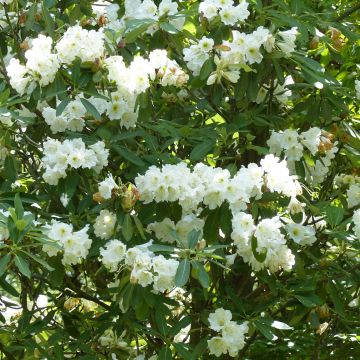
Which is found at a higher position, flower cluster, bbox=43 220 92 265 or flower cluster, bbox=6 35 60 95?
flower cluster, bbox=6 35 60 95

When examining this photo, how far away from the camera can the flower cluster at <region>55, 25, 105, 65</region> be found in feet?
9.82

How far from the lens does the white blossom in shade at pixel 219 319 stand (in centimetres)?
291

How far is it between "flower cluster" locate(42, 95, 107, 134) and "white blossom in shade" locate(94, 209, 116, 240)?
420 millimetres

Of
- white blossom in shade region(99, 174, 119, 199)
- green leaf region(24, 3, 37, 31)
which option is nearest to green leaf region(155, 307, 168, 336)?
white blossom in shade region(99, 174, 119, 199)

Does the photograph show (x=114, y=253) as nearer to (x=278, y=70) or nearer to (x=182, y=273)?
(x=182, y=273)

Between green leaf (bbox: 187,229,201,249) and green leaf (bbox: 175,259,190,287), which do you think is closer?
green leaf (bbox: 175,259,190,287)

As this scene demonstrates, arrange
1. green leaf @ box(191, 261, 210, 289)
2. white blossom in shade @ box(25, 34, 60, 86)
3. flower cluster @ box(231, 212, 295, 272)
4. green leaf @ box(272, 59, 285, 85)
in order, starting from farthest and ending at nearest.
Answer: green leaf @ box(272, 59, 285, 85) → white blossom in shade @ box(25, 34, 60, 86) → flower cluster @ box(231, 212, 295, 272) → green leaf @ box(191, 261, 210, 289)

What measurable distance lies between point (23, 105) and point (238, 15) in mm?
883

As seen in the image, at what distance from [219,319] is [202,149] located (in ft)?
1.97

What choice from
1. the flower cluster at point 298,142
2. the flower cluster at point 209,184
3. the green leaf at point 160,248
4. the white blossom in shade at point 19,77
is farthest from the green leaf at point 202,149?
the white blossom in shade at point 19,77

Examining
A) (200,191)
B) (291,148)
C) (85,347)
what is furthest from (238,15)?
(85,347)

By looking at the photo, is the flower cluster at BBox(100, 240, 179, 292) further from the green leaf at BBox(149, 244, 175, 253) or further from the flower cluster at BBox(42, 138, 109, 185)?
the flower cluster at BBox(42, 138, 109, 185)

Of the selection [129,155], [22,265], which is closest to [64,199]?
[129,155]

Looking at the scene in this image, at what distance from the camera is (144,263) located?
262 centimetres
